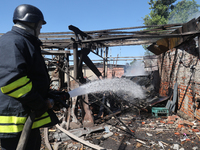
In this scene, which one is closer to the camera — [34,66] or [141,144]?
[34,66]

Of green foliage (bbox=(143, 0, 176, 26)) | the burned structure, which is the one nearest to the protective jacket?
the burned structure

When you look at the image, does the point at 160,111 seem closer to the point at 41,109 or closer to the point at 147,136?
the point at 147,136

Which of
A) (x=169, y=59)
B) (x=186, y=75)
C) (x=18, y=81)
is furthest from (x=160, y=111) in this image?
(x=18, y=81)

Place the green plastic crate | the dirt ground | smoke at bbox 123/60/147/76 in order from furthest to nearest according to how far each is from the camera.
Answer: smoke at bbox 123/60/147/76, the green plastic crate, the dirt ground

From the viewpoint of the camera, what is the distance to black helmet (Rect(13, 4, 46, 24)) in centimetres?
163

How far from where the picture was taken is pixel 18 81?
1.31 metres

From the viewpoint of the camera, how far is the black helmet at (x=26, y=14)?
5.35ft

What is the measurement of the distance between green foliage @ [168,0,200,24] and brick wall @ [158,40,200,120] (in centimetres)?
1985

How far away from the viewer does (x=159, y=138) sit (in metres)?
4.17

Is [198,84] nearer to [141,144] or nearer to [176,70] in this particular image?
[176,70]

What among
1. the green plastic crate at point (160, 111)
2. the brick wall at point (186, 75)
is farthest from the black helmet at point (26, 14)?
the green plastic crate at point (160, 111)

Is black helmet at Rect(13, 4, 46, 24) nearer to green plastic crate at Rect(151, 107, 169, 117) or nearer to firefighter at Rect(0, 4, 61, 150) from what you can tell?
firefighter at Rect(0, 4, 61, 150)

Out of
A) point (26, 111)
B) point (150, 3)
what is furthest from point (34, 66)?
point (150, 3)

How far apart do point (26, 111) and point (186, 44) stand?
6.36 meters
